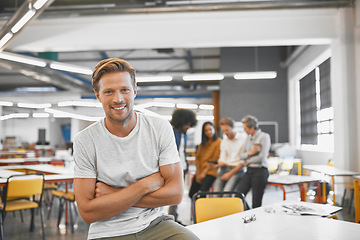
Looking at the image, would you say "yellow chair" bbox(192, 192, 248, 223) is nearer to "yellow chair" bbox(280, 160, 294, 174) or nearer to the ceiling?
the ceiling

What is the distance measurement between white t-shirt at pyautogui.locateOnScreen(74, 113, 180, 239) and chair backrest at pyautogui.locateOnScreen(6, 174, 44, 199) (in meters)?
2.97

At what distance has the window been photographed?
896cm

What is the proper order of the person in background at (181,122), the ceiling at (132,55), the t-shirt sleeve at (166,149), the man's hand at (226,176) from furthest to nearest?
the ceiling at (132,55)
the man's hand at (226,176)
the person in background at (181,122)
the t-shirt sleeve at (166,149)

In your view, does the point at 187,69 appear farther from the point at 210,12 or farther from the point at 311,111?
the point at 210,12

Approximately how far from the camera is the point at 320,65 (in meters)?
9.80

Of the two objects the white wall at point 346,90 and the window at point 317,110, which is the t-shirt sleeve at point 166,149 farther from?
the window at point 317,110

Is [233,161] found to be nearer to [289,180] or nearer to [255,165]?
[255,165]

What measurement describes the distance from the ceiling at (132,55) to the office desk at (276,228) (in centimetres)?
538

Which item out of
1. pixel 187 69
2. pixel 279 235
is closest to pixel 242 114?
pixel 187 69

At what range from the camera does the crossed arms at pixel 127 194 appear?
133cm

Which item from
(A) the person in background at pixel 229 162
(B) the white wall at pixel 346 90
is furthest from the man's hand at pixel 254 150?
(B) the white wall at pixel 346 90

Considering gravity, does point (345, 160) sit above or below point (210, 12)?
below

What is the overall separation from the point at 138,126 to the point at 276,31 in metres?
6.12

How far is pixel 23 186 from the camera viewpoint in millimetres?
3984
